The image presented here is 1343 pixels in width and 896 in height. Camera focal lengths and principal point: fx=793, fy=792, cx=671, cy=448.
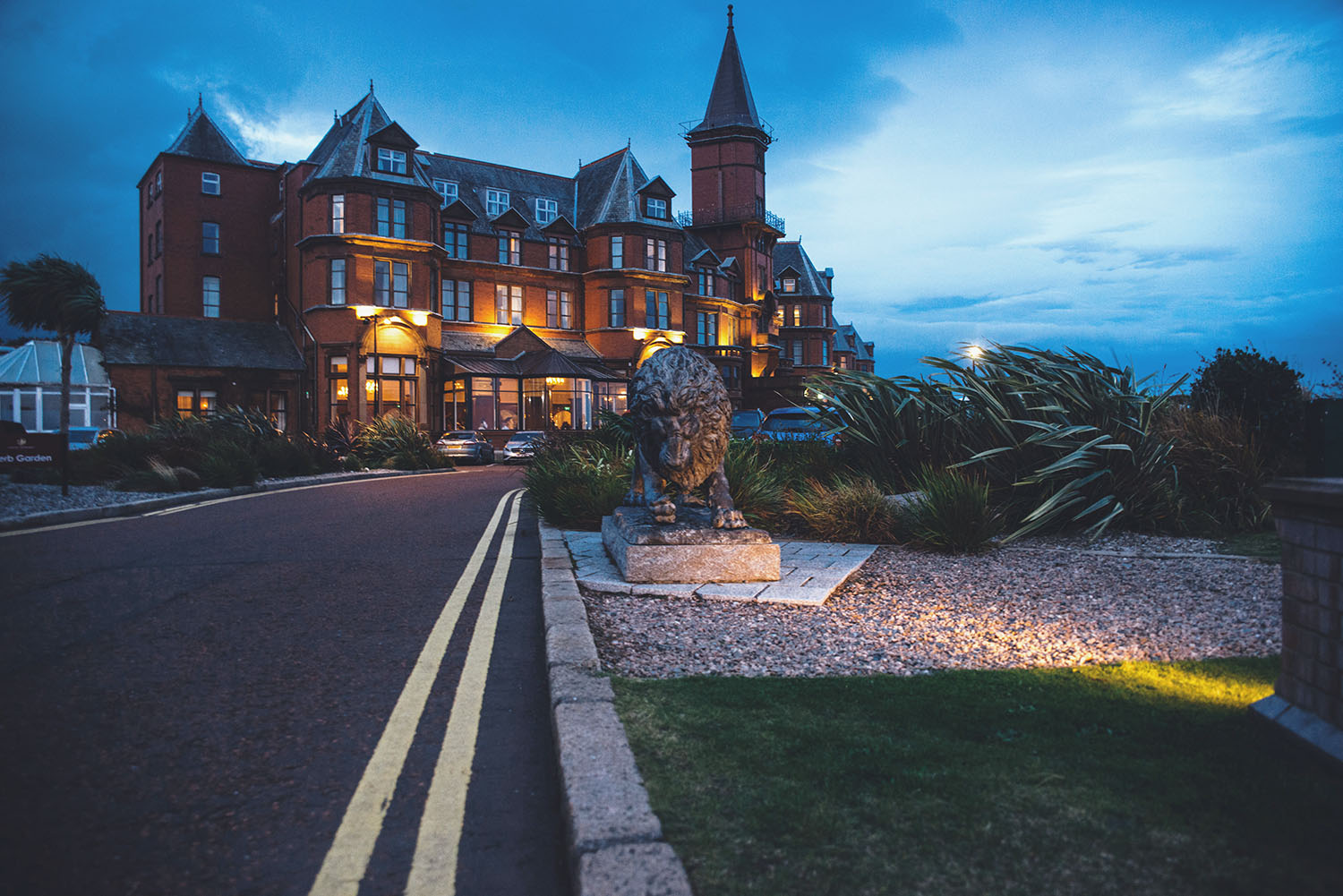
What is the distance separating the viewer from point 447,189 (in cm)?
4241

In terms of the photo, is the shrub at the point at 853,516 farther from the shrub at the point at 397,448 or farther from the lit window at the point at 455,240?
the lit window at the point at 455,240

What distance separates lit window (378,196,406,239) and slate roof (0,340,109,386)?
41.8 ft

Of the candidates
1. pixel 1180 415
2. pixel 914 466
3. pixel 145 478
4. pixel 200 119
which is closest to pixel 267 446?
pixel 145 478

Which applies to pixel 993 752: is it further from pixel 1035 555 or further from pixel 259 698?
pixel 1035 555

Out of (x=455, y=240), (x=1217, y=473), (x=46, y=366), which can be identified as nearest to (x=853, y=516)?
(x=1217, y=473)

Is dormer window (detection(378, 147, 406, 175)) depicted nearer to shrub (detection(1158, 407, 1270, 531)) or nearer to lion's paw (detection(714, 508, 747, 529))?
lion's paw (detection(714, 508, 747, 529))

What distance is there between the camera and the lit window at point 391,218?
118ft

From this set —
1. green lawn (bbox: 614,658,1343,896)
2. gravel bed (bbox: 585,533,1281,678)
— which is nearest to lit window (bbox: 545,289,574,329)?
gravel bed (bbox: 585,533,1281,678)

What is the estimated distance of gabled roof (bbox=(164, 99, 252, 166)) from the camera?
39594 millimetres

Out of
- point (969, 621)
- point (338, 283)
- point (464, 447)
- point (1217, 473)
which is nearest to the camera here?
point (969, 621)

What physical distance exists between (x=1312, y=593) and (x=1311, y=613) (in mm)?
68

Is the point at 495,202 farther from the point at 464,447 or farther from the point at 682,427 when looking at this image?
the point at 682,427

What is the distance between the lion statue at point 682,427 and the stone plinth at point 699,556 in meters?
0.16

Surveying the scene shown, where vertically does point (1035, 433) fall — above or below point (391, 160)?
below
